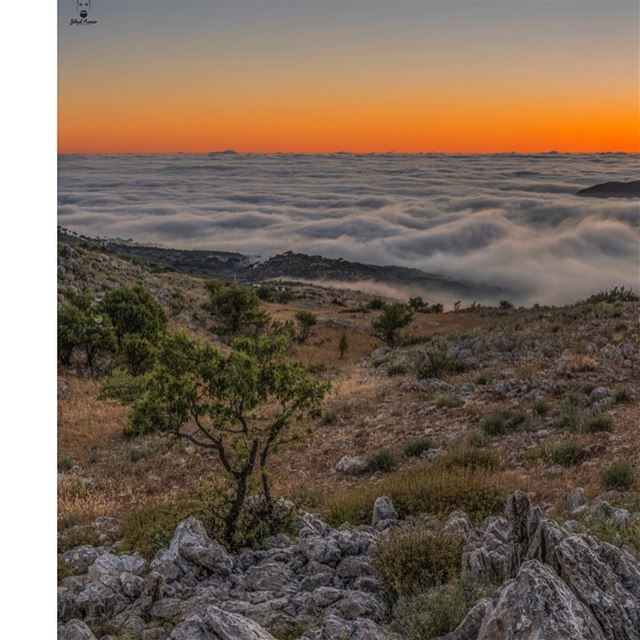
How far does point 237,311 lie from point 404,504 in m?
29.4

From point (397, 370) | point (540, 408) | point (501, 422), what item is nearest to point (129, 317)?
point (397, 370)

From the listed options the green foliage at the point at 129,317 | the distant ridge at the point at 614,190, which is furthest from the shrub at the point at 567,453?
the green foliage at the point at 129,317

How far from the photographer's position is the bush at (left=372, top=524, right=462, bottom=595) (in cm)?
499

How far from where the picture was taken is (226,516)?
7.48 m

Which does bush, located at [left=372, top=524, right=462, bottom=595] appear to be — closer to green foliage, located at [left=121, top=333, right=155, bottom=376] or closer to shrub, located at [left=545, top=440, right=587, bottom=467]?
shrub, located at [left=545, top=440, right=587, bottom=467]

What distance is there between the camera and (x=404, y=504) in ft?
24.9

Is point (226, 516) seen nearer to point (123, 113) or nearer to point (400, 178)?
point (123, 113)

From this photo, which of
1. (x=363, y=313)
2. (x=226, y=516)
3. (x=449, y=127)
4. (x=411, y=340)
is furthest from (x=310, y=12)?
(x=363, y=313)

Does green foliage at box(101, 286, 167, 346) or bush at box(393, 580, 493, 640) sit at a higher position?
bush at box(393, 580, 493, 640)

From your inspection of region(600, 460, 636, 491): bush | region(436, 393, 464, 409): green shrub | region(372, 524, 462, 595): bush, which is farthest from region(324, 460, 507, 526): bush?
region(436, 393, 464, 409): green shrub

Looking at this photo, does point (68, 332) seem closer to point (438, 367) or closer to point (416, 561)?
point (438, 367)

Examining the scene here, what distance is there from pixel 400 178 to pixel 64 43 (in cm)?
721

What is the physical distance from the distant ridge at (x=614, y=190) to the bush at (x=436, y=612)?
615 centimetres

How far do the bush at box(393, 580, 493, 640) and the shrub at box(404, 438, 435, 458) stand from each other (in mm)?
7019
